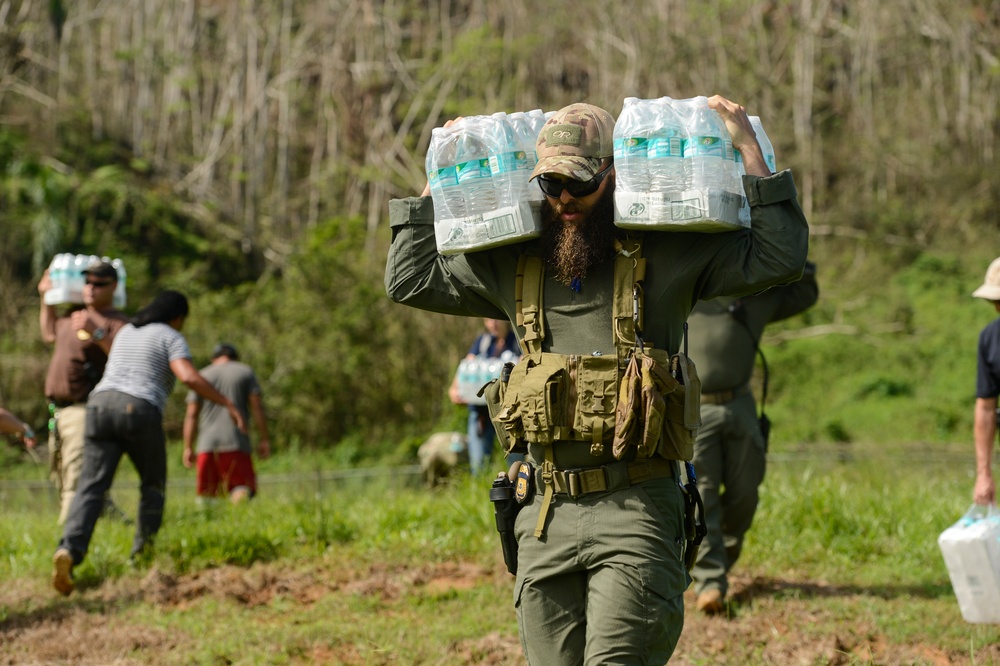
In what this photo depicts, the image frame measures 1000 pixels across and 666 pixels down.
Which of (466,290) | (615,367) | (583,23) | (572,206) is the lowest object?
(615,367)

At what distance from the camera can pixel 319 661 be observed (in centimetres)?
568

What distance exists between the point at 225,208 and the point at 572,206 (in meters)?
25.2

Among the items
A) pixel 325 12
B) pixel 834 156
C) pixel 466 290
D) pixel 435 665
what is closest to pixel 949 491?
pixel 435 665

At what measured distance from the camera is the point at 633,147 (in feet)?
11.8

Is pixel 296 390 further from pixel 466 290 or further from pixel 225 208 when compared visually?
pixel 466 290

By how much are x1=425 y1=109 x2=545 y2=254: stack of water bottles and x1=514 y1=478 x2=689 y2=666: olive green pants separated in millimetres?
873

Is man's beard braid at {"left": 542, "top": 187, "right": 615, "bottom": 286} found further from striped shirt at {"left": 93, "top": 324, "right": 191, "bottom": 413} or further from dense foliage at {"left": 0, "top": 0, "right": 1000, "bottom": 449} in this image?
dense foliage at {"left": 0, "top": 0, "right": 1000, "bottom": 449}

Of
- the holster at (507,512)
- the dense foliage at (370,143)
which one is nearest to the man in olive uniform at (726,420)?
the holster at (507,512)

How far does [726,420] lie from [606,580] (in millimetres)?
2899

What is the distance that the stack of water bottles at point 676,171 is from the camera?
352 centimetres

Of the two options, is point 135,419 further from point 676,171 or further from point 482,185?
point 676,171

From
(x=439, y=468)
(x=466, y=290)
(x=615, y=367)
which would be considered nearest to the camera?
(x=615, y=367)

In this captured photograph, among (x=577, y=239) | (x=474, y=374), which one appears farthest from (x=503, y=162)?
(x=474, y=374)

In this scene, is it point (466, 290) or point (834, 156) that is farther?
point (834, 156)
